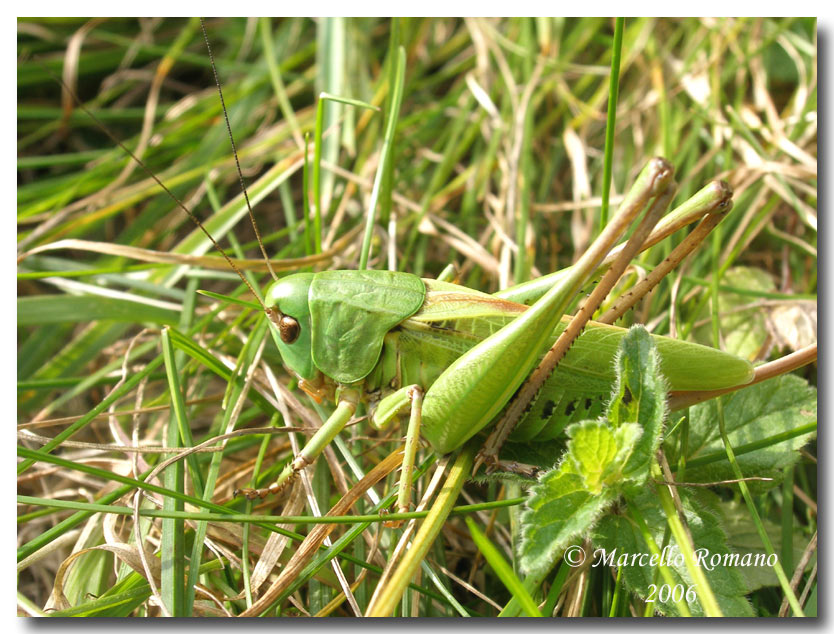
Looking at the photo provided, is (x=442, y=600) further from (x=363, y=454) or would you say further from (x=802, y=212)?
(x=802, y=212)

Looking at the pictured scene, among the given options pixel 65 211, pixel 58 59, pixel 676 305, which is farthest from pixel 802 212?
pixel 58 59

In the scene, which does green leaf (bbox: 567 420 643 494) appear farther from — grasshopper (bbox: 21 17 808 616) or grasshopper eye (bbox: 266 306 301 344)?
grasshopper eye (bbox: 266 306 301 344)

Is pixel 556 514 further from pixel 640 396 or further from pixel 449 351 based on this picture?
pixel 449 351

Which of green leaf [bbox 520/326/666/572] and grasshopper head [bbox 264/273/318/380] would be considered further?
grasshopper head [bbox 264/273/318/380]

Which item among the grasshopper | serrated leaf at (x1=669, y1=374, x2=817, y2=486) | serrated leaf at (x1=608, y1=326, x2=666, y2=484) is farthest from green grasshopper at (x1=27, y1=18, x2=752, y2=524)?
serrated leaf at (x1=669, y1=374, x2=817, y2=486)

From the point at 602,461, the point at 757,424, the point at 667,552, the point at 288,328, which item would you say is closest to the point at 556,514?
the point at 602,461

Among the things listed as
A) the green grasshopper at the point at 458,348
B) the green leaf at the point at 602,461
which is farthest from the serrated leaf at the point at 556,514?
the green grasshopper at the point at 458,348

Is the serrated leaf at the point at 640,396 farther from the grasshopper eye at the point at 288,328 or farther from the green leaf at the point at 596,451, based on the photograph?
the grasshopper eye at the point at 288,328
